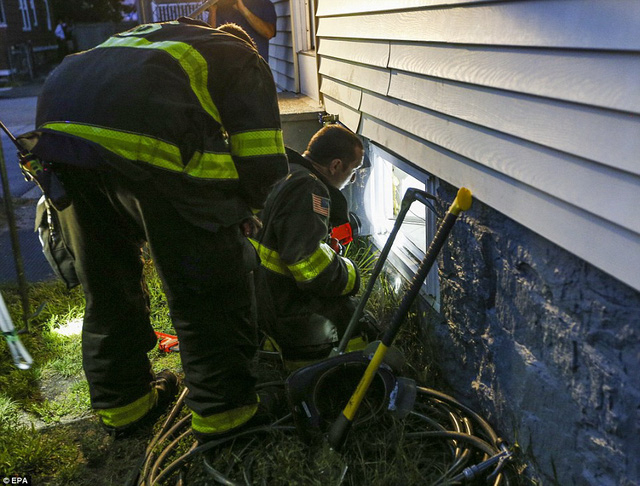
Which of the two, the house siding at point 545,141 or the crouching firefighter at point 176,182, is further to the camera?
the crouching firefighter at point 176,182

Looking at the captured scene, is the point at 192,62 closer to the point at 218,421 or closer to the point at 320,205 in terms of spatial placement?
the point at 320,205

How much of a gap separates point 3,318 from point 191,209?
39.8 inches

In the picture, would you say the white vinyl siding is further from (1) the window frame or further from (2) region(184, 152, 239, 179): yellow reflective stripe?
(1) the window frame

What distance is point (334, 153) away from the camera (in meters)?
3.25

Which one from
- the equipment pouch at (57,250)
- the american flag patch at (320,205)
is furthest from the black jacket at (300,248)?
the equipment pouch at (57,250)

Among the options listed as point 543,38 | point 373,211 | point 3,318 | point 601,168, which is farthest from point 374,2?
point 3,318

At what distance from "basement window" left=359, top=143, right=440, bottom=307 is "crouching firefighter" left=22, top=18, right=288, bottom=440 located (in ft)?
4.75

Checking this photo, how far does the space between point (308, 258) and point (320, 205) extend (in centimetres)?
27

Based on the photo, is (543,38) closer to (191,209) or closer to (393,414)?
(191,209)

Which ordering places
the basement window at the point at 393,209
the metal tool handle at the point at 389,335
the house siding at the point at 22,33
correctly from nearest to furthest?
the metal tool handle at the point at 389,335 → the basement window at the point at 393,209 → the house siding at the point at 22,33

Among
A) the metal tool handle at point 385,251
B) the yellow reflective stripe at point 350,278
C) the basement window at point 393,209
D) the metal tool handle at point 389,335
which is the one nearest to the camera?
the metal tool handle at point 389,335

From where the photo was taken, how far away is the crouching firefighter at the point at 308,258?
2.99 meters

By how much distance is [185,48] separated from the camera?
249 centimetres

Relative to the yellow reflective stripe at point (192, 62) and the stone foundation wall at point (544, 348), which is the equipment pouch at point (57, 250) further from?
the stone foundation wall at point (544, 348)
